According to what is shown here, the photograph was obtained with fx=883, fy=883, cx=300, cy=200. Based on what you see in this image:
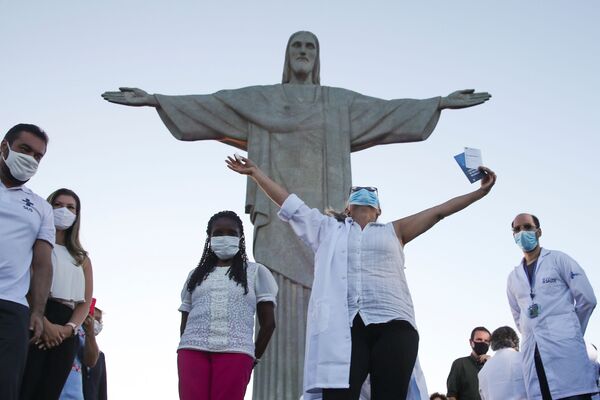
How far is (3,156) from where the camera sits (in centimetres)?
575

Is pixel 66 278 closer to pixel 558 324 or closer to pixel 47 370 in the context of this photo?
pixel 47 370

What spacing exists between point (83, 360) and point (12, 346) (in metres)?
2.97

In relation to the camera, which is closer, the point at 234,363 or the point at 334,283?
the point at 334,283

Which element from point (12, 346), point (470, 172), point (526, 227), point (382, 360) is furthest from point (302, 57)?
point (12, 346)

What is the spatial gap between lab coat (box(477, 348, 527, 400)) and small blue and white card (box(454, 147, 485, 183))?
6.67 feet

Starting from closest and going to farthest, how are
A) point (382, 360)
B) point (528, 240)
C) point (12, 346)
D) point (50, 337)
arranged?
point (12, 346)
point (382, 360)
point (50, 337)
point (528, 240)

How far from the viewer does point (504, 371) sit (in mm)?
7832

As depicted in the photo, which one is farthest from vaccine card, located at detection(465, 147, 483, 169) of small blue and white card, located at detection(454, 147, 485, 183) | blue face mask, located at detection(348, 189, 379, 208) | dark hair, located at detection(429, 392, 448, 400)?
dark hair, located at detection(429, 392, 448, 400)

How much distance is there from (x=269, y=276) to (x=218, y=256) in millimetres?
406

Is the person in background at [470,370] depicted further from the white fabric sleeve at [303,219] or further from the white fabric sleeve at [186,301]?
the white fabric sleeve at [303,219]

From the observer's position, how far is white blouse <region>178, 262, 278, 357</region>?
6035 millimetres

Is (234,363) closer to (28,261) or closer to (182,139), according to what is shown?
(28,261)

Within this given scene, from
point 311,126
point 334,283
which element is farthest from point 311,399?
point 311,126

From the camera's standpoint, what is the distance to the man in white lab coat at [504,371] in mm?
7734
